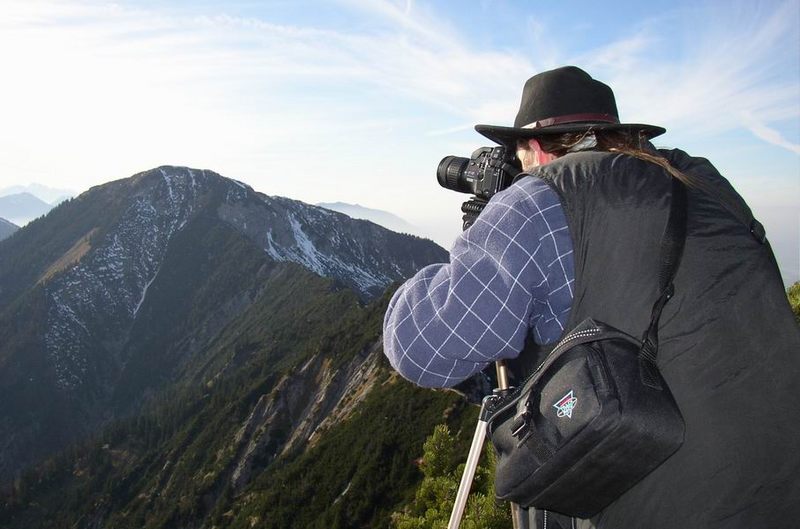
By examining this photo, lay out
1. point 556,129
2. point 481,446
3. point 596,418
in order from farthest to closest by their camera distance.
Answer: point 481,446 < point 556,129 < point 596,418

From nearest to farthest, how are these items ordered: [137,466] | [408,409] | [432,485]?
[432,485] < [408,409] < [137,466]

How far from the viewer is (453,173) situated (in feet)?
11.0

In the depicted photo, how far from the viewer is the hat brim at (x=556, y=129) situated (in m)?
2.40

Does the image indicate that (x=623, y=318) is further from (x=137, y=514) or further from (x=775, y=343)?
(x=137, y=514)

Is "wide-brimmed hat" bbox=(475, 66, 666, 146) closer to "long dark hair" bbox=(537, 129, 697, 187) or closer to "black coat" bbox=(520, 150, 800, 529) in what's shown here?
"long dark hair" bbox=(537, 129, 697, 187)

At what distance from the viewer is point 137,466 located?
118 m

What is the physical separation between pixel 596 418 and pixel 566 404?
4.4 inches

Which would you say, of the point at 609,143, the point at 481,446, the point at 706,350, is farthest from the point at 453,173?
the point at 706,350

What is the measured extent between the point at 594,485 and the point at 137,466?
135648 millimetres

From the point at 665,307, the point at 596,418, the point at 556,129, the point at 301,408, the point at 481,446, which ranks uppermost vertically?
the point at 556,129

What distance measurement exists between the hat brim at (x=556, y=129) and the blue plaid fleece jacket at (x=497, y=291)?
0.35 m

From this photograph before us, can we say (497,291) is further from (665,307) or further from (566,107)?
(566,107)

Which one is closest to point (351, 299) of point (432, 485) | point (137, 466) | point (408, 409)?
point (137, 466)

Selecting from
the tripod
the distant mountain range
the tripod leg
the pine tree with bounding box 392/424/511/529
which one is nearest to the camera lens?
the tripod
